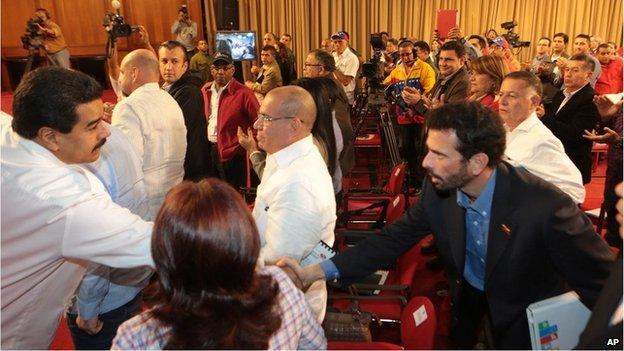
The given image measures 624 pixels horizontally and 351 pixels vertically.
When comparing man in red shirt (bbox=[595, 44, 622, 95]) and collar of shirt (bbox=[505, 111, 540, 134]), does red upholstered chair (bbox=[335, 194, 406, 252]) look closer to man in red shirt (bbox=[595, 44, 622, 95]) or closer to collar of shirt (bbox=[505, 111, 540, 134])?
collar of shirt (bbox=[505, 111, 540, 134])

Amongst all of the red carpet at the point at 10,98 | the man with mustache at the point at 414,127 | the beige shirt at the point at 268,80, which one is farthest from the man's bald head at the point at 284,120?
the red carpet at the point at 10,98

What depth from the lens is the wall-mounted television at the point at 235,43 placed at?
7562 mm

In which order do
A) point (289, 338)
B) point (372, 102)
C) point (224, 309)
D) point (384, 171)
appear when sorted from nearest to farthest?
point (224, 309), point (289, 338), point (372, 102), point (384, 171)

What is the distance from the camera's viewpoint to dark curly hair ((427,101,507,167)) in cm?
160

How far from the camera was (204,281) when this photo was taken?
2.92ft

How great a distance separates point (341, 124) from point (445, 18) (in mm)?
6802

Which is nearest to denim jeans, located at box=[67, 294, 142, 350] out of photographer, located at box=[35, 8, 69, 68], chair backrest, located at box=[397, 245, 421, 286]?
chair backrest, located at box=[397, 245, 421, 286]

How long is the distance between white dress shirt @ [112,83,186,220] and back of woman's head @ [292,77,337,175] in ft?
2.79

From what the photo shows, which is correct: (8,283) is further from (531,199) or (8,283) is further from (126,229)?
(531,199)

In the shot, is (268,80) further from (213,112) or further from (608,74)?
(608,74)

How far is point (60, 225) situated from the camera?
48.8 inches

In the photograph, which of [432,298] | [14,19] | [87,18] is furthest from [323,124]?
[14,19]

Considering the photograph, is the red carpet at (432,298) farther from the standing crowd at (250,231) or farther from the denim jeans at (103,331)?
the denim jeans at (103,331)

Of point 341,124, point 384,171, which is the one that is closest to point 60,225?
point 341,124
